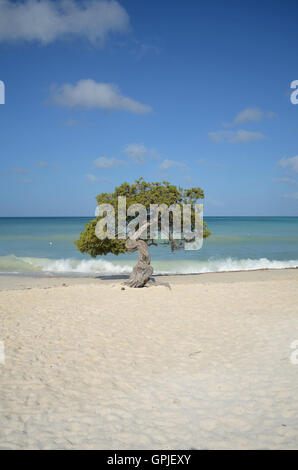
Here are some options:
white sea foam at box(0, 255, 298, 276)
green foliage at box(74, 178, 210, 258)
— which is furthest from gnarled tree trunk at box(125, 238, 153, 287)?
white sea foam at box(0, 255, 298, 276)

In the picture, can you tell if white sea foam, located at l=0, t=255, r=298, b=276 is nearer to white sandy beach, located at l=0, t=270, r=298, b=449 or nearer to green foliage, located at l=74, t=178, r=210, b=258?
green foliage, located at l=74, t=178, r=210, b=258

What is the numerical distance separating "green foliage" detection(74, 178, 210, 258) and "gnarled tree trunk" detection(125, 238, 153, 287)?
0.98 meters

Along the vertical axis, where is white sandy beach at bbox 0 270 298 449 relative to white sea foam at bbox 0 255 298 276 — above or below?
above

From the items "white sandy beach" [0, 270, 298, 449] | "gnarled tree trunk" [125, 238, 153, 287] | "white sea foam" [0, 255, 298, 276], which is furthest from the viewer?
→ "white sea foam" [0, 255, 298, 276]

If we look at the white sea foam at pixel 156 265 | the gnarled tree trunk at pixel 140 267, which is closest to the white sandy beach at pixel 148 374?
the gnarled tree trunk at pixel 140 267

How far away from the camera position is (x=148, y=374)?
623 centimetres

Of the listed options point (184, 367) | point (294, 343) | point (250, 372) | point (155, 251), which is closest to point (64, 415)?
point (184, 367)

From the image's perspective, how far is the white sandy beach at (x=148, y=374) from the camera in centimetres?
437

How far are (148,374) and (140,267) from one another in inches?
310

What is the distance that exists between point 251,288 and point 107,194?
727 cm

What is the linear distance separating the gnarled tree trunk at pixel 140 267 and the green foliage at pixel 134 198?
→ 0.98 metres

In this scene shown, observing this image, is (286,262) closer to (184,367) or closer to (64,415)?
(184,367)

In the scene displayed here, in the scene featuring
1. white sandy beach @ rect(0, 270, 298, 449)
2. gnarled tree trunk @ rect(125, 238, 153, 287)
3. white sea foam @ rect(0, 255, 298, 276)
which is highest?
gnarled tree trunk @ rect(125, 238, 153, 287)

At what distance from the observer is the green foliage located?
1436cm
